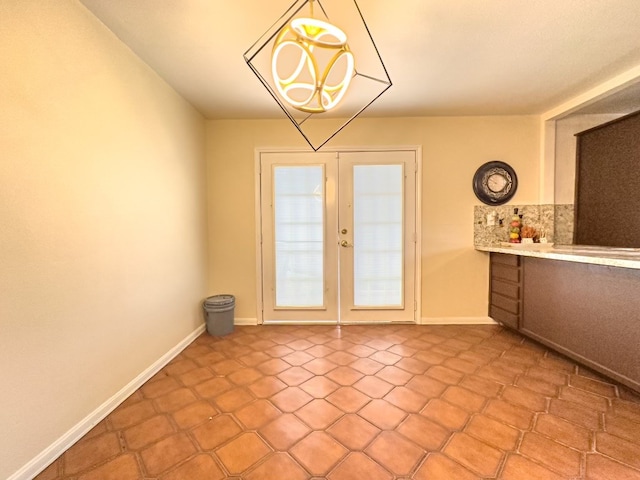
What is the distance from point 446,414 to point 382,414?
0.37 m

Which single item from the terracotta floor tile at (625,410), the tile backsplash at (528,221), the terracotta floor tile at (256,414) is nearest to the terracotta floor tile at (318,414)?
the terracotta floor tile at (256,414)

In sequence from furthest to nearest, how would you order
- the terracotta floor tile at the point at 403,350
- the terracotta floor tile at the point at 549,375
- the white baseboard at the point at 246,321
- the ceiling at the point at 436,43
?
the white baseboard at the point at 246,321 < the terracotta floor tile at the point at 403,350 < the terracotta floor tile at the point at 549,375 < the ceiling at the point at 436,43

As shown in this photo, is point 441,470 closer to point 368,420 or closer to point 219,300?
point 368,420

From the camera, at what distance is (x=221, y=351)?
8.28 ft

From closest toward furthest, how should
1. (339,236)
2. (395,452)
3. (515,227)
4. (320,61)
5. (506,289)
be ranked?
1. (395,452)
2. (320,61)
3. (506,289)
4. (515,227)
5. (339,236)

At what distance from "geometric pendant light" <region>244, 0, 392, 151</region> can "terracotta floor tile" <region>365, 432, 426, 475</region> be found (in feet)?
5.15

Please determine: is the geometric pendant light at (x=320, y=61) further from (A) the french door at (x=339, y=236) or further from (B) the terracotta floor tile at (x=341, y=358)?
(B) the terracotta floor tile at (x=341, y=358)

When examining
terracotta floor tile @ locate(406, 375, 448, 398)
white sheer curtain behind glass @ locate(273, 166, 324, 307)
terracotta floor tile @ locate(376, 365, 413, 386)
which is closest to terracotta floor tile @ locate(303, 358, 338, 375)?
terracotta floor tile @ locate(376, 365, 413, 386)

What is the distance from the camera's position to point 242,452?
4.49 ft

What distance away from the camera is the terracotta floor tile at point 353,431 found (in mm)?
1419

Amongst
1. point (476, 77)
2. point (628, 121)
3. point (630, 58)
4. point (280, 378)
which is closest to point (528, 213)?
point (628, 121)

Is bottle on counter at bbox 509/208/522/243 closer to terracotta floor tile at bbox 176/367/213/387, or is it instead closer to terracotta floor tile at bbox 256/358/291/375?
terracotta floor tile at bbox 256/358/291/375

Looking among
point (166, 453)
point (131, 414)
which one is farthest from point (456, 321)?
point (131, 414)

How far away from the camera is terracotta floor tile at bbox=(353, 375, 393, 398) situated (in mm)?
1854
